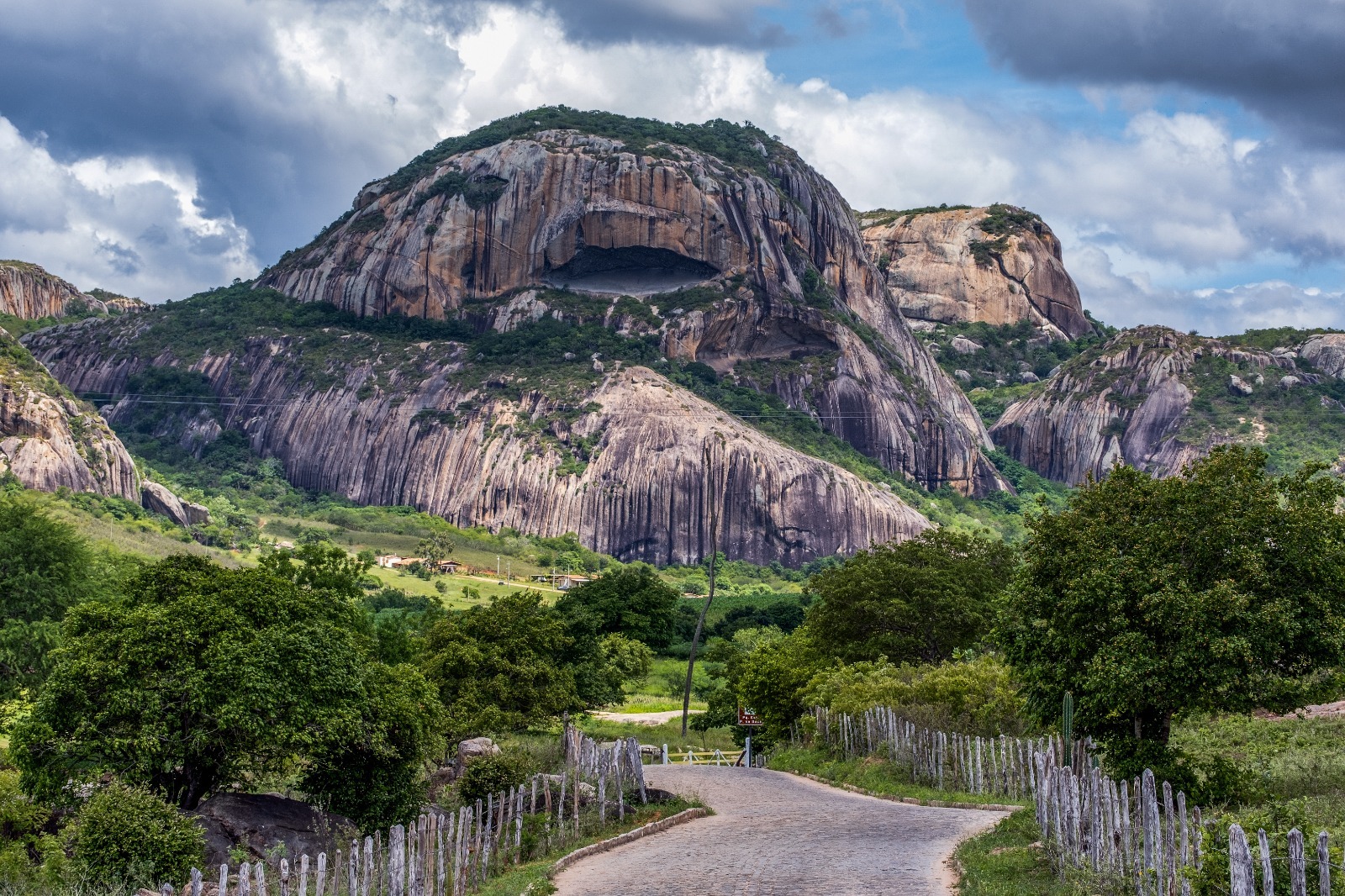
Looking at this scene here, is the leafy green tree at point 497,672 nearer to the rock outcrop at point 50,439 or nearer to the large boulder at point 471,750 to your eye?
the large boulder at point 471,750

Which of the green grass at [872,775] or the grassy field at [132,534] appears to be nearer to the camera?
the green grass at [872,775]

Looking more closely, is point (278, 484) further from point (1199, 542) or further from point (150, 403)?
point (1199, 542)

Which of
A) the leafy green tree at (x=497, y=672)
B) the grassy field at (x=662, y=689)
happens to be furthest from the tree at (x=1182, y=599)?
the grassy field at (x=662, y=689)

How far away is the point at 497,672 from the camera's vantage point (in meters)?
46.4

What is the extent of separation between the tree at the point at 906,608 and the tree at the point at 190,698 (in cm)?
2856

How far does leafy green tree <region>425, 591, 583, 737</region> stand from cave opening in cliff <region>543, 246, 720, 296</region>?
482 feet

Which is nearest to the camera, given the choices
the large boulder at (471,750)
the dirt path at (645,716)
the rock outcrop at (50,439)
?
the large boulder at (471,750)

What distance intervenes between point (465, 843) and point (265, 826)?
220 inches

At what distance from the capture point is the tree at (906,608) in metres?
53.1

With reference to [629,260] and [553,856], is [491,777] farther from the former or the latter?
[629,260]

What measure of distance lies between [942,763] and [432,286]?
168426 mm

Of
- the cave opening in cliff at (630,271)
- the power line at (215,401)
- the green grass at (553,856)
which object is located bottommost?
the green grass at (553,856)

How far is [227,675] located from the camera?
26.1m

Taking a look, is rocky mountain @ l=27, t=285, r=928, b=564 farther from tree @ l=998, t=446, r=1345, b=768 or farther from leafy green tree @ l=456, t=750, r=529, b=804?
tree @ l=998, t=446, r=1345, b=768
